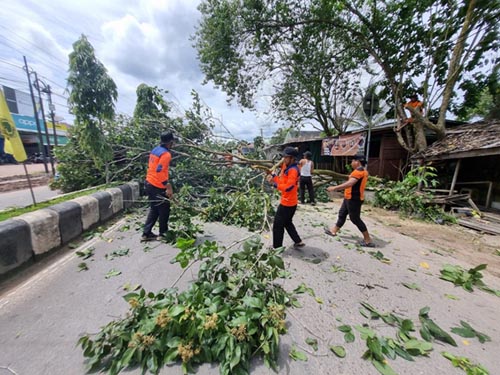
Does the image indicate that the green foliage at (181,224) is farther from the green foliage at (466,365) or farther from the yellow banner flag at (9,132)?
the green foliage at (466,365)

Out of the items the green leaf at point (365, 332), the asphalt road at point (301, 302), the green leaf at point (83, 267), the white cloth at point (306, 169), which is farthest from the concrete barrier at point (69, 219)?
the white cloth at point (306, 169)

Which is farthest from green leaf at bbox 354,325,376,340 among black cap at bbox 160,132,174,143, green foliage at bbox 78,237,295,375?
black cap at bbox 160,132,174,143

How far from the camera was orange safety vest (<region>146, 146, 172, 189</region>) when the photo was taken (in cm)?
349

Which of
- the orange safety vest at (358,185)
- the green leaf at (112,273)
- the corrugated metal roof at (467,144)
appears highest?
the corrugated metal roof at (467,144)

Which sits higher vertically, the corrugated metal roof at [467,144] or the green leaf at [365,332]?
the corrugated metal roof at [467,144]

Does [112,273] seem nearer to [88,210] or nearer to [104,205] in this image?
[88,210]

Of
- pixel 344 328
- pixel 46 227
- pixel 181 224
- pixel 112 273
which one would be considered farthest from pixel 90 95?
pixel 344 328

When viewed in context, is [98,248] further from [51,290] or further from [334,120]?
[334,120]

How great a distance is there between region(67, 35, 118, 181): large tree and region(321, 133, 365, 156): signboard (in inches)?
348

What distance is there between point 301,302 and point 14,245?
3.44 m

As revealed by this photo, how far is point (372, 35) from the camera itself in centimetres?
823

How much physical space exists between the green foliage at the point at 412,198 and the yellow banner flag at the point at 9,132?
29.6 feet

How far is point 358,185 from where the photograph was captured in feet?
12.3

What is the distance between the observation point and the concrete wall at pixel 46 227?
2.46 m
